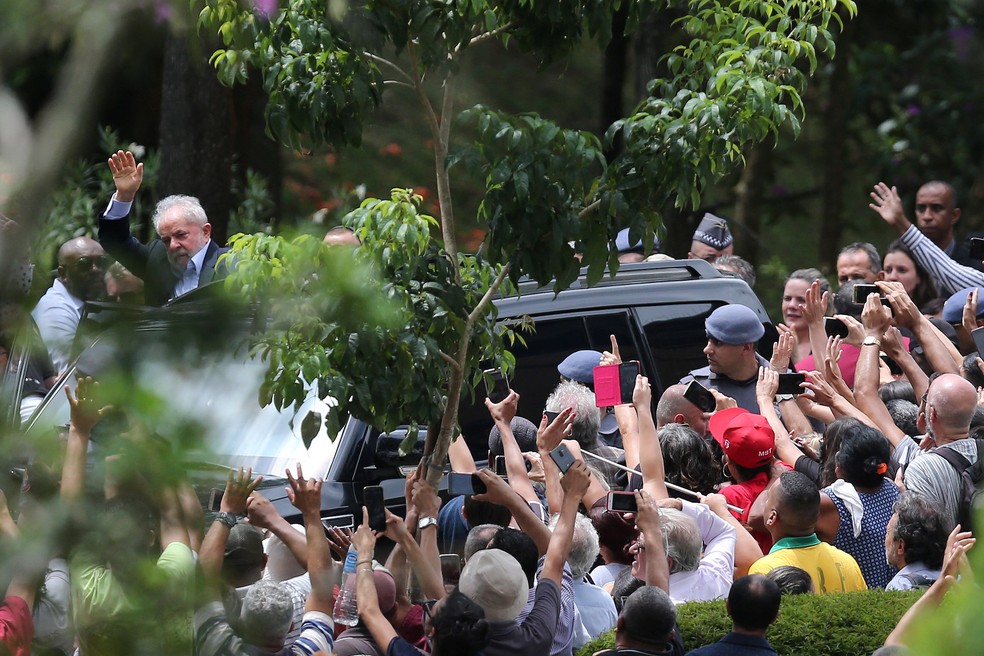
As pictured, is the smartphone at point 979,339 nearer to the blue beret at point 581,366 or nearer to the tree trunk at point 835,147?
the blue beret at point 581,366

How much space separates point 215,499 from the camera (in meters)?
2.32

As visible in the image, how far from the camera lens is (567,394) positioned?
628 cm

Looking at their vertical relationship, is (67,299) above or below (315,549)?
above

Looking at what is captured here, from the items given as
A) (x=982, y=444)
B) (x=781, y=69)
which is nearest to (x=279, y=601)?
(x=781, y=69)

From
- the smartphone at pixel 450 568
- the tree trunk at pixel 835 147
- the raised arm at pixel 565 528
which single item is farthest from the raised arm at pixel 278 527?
the tree trunk at pixel 835 147

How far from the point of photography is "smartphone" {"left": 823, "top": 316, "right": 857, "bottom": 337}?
22.7 ft

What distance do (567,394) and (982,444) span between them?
5.90 feet

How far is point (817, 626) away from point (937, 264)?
4.00 meters

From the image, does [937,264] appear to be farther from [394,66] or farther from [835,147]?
[835,147]

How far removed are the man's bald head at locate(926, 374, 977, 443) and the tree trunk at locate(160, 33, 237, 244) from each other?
6.73m

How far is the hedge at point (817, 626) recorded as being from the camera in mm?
4703

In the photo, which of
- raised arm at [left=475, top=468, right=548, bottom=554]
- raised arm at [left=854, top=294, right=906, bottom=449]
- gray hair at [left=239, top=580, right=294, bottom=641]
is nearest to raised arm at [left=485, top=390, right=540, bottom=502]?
raised arm at [left=475, top=468, right=548, bottom=554]

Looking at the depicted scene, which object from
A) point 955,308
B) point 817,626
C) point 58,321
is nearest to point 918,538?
point 817,626

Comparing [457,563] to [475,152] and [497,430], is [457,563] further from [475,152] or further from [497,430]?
[475,152]
